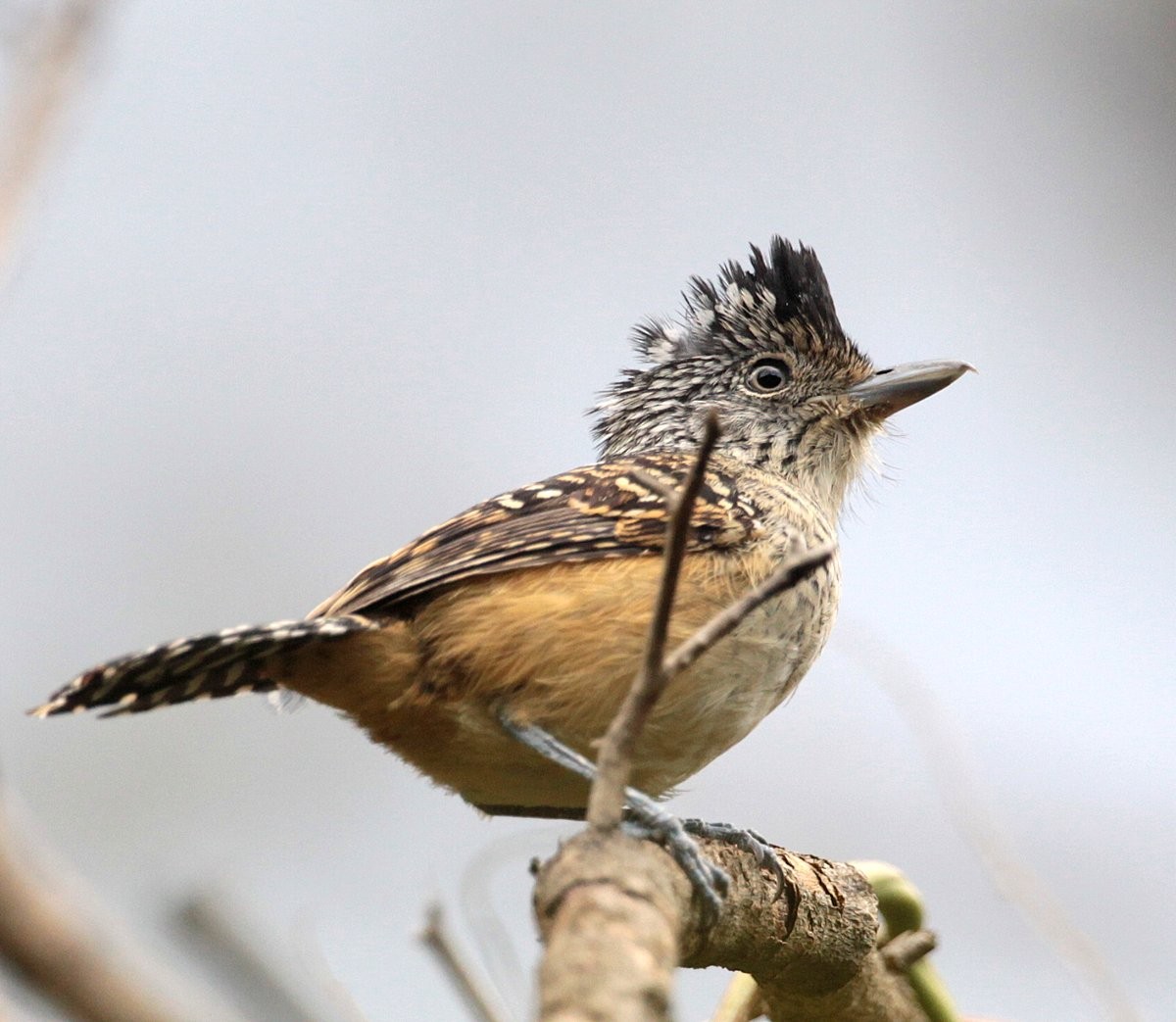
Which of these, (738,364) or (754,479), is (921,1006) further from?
(738,364)

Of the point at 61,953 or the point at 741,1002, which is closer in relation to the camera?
the point at 61,953

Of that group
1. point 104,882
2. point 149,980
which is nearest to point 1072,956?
point 149,980

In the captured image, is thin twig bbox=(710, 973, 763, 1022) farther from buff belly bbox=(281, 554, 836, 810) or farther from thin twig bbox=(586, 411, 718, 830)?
thin twig bbox=(586, 411, 718, 830)

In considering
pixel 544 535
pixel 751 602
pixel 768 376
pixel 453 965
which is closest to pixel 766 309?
pixel 768 376

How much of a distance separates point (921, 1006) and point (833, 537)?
1.25m

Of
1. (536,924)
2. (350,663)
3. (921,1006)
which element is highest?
(350,663)

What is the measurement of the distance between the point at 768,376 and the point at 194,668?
210 cm

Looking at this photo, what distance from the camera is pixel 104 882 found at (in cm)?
467

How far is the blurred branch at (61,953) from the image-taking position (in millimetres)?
1134

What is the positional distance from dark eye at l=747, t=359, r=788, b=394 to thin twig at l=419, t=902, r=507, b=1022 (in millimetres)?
2144

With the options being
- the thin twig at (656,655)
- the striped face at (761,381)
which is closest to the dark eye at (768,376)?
the striped face at (761,381)

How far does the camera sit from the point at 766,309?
4.43m

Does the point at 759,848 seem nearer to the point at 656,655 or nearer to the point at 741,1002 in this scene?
the point at 741,1002

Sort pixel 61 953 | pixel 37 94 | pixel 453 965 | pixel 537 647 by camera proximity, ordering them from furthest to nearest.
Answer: pixel 537 647, pixel 453 965, pixel 37 94, pixel 61 953
